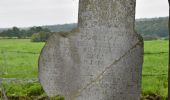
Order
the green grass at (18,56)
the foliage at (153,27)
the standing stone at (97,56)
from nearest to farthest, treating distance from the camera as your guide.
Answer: the standing stone at (97,56)
the green grass at (18,56)
the foliage at (153,27)

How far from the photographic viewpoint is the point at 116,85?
25.6 ft

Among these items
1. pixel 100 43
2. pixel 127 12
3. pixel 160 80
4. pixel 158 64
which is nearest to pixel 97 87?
pixel 100 43

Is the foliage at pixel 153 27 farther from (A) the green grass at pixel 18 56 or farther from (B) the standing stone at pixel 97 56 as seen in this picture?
(B) the standing stone at pixel 97 56

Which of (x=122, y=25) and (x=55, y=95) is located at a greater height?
(x=122, y=25)

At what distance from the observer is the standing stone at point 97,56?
25.2ft

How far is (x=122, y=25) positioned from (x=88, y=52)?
629mm

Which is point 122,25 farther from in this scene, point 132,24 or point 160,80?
point 160,80

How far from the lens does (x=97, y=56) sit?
7793mm

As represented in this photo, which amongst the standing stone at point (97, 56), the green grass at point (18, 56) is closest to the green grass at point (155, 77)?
the standing stone at point (97, 56)

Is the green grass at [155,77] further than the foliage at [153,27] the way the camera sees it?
No

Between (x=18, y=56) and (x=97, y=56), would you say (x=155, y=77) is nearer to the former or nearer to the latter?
(x=97, y=56)

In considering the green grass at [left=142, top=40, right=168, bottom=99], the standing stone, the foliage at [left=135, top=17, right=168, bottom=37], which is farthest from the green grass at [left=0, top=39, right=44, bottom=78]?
the standing stone

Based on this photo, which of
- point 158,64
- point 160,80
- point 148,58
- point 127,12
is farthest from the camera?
point 148,58

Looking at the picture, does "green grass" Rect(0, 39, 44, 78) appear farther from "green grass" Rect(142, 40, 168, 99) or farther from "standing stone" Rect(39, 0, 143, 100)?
"standing stone" Rect(39, 0, 143, 100)
